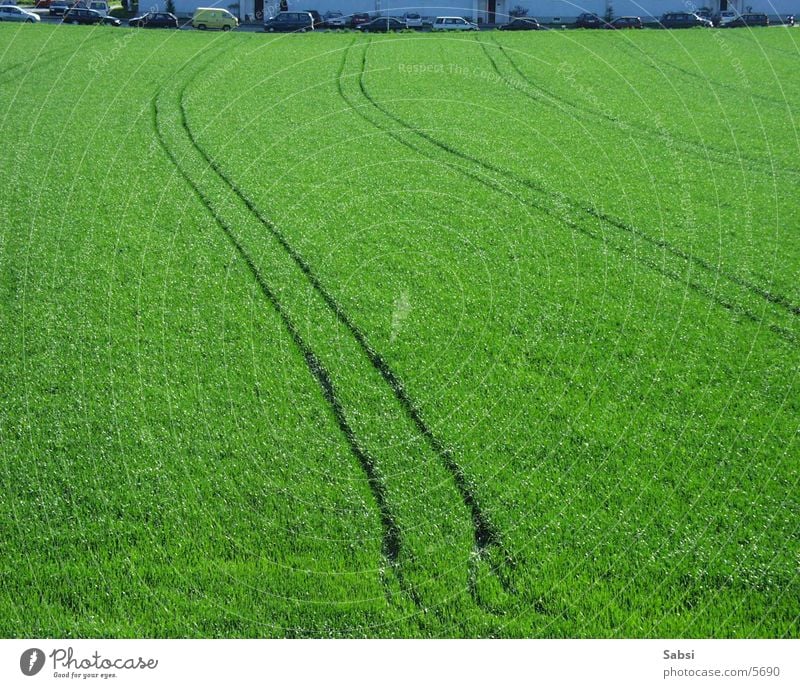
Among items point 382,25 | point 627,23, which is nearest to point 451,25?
point 382,25

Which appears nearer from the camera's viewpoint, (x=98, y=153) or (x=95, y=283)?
(x=95, y=283)

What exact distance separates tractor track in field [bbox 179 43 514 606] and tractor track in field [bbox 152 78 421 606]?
31mm

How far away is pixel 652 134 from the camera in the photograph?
72.1 feet

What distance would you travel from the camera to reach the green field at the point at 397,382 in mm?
7316

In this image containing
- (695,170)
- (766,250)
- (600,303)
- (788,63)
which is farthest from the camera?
(788,63)

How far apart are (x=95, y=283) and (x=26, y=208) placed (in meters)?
4.26

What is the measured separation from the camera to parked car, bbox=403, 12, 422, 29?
166ft

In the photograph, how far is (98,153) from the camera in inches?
789

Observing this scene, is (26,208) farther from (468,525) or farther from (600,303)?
(468,525)

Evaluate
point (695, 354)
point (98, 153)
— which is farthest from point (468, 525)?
point (98, 153)

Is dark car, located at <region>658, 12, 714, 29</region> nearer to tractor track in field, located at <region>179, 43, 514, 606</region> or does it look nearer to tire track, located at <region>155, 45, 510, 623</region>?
tractor track in field, located at <region>179, 43, 514, 606</region>

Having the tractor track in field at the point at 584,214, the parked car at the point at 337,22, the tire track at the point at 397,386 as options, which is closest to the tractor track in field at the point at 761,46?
the parked car at the point at 337,22
